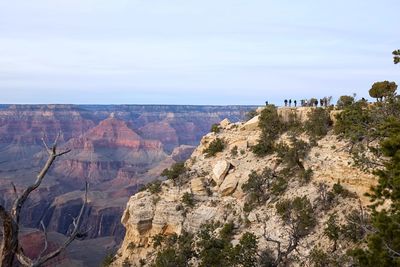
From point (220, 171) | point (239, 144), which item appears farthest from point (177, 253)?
point (239, 144)


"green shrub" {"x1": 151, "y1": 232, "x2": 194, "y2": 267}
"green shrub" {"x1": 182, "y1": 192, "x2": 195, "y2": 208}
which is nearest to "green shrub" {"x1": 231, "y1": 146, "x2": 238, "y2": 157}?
"green shrub" {"x1": 182, "y1": 192, "x2": 195, "y2": 208}

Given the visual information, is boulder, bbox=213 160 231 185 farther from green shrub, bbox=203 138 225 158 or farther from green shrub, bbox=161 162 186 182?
green shrub, bbox=161 162 186 182

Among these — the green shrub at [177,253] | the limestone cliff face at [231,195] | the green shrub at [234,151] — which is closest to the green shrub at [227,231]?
the limestone cliff face at [231,195]

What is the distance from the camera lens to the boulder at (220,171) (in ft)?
124

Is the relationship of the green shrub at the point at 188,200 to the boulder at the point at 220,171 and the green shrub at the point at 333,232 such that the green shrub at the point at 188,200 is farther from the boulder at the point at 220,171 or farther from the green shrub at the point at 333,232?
the green shrub at the point at 333,232

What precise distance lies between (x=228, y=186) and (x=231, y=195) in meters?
0.77

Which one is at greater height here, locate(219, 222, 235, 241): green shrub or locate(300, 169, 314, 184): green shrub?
locate(300, 169, 314, 184): green shrub

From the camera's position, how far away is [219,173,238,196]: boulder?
36.2m

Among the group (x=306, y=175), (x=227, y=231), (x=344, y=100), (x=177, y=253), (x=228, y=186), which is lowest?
(x=177, y=253)

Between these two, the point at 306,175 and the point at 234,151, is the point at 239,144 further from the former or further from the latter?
the point at 306,175

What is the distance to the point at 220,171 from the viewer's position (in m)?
38.0

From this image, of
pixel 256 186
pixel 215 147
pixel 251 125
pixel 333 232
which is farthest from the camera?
pixel 251 125

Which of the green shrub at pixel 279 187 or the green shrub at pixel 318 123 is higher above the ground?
the green shrub at pixel 318 123

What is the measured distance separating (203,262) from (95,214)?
121 meters
